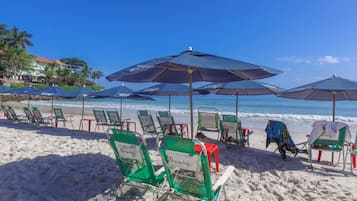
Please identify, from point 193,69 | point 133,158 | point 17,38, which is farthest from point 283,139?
point 17,38

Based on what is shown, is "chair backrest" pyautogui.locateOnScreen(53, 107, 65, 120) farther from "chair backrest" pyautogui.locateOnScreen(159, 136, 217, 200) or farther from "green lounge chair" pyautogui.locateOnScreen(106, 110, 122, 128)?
"chair backrest" pyautogui.locateOnScreen(159, 136, 217, 200)

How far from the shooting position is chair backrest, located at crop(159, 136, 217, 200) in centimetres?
244

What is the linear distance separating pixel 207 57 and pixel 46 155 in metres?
3.34

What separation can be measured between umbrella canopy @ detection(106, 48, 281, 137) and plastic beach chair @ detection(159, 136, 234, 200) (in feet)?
3.52

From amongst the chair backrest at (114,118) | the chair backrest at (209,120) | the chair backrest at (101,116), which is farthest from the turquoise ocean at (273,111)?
the chair backrest at (209,120)

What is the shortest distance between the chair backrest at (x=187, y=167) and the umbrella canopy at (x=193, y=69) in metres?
1.07

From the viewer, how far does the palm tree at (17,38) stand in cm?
4974

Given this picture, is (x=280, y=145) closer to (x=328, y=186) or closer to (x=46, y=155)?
(x=328, y=186)

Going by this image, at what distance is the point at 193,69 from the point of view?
432cm

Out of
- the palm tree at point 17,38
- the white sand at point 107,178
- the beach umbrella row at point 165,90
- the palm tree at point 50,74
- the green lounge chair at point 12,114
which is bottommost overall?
the white sand at point 107,178

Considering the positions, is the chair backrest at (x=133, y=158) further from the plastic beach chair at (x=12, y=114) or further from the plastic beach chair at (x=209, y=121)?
the plastic beach chair at (x=12, y=114)

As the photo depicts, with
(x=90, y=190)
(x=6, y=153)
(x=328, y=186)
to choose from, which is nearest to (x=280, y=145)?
(x=328, y=186)

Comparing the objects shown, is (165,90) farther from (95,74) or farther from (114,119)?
(95,74)

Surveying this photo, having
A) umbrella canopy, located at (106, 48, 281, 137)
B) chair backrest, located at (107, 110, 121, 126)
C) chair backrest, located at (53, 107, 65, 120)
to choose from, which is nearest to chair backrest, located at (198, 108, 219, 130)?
umbrella canopy, located at (106, 48, 281, 137)
